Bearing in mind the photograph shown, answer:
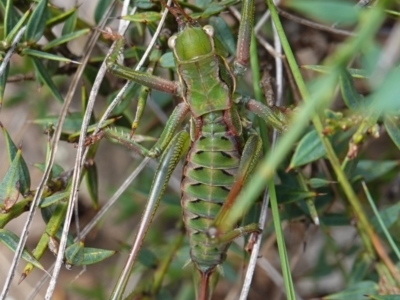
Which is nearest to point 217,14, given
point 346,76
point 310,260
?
point 346,76

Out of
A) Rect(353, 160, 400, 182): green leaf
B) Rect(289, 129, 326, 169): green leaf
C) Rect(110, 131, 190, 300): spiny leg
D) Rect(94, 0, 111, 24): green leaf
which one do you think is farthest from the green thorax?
Rect(353, 160, 400, 182): green leaf

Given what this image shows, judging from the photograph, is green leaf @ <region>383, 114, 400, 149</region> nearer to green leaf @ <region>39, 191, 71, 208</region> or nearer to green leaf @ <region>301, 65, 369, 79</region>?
green leaf @ <region>301, 65, 369, 79</region>

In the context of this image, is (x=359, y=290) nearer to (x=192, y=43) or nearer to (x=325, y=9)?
(x=192, y=43)

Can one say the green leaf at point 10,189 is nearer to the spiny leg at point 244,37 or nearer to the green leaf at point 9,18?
the green leaf at point 9,18

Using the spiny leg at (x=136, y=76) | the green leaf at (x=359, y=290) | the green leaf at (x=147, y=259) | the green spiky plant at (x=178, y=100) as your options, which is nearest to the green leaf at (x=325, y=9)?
the green spiky plant at (x=178, y=100)

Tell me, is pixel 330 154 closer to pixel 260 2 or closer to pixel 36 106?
pixel 260 2
